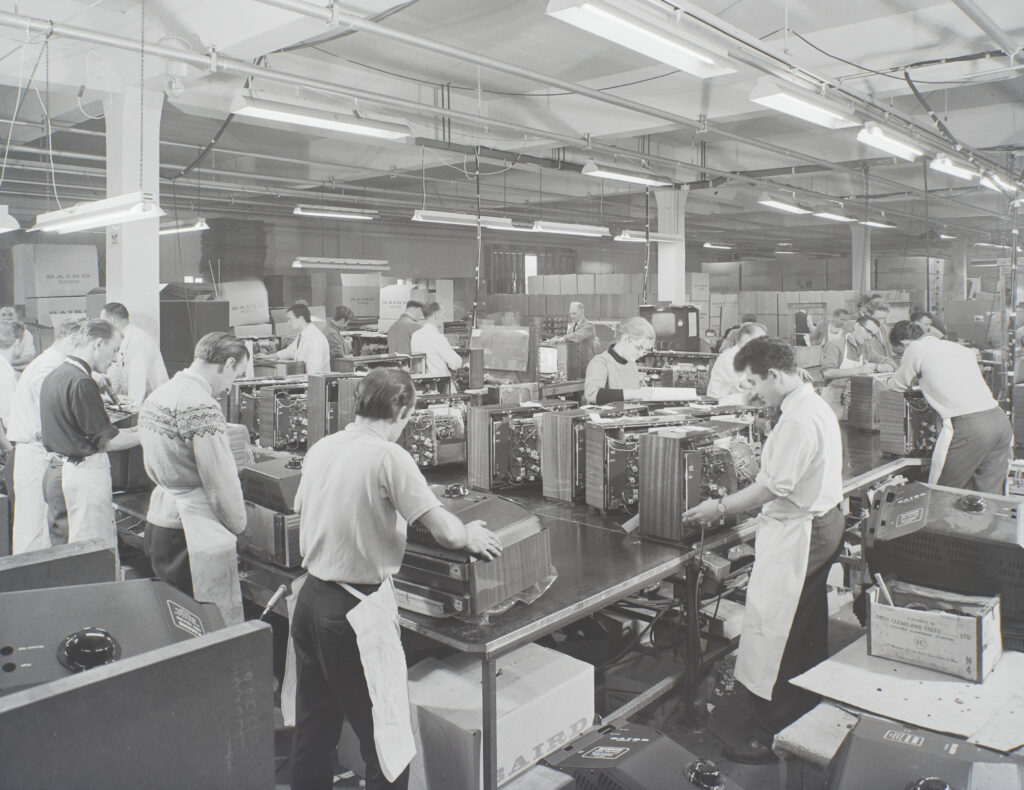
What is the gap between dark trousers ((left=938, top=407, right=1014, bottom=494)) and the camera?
4.36 metres

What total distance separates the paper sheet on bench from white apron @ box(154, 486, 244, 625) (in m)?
1.93

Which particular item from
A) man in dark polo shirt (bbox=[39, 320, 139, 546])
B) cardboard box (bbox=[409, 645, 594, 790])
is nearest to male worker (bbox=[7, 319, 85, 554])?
man in dark polo shirt (bbox=[39, 320, 139, 546])

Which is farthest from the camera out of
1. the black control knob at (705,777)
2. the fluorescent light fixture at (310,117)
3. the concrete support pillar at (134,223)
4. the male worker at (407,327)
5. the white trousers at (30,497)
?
the male worker at (407,327)

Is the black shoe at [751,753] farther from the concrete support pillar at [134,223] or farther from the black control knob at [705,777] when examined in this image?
the concrete support pillar at [134,223]

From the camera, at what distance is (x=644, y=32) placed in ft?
10.3

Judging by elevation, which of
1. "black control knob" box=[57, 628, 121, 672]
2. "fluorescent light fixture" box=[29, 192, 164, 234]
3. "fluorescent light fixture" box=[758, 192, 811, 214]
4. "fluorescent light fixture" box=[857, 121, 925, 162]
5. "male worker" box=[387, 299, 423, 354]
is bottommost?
"black control knob" box=[57, 628, 121, 672]

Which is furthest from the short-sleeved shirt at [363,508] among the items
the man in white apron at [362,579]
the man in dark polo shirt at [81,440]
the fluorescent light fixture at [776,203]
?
the fluorescent light fixture at [776,203]

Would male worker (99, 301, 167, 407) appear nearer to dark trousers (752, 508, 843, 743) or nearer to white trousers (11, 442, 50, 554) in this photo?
white trousers (11, 442, 50, 554)

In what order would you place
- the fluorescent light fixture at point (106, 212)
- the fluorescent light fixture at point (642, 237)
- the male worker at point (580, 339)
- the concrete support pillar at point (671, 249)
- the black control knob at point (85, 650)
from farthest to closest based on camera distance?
the concrete support pillar at point (671, 249), the fluorescent light fixture at point (642, 237), the male worker at point (580, 339), the fluorescent light fixture at point (106, 212), the black control knob at point (85, 650)

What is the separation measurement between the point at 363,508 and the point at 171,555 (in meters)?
1.19

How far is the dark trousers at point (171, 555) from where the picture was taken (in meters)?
2.88

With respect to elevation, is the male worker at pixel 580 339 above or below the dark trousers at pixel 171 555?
above

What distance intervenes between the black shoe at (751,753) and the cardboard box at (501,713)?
73 cm

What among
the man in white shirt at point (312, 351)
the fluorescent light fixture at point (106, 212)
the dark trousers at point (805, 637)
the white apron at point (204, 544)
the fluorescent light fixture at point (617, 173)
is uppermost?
the fluorescent light fixture at point (617, 173)
